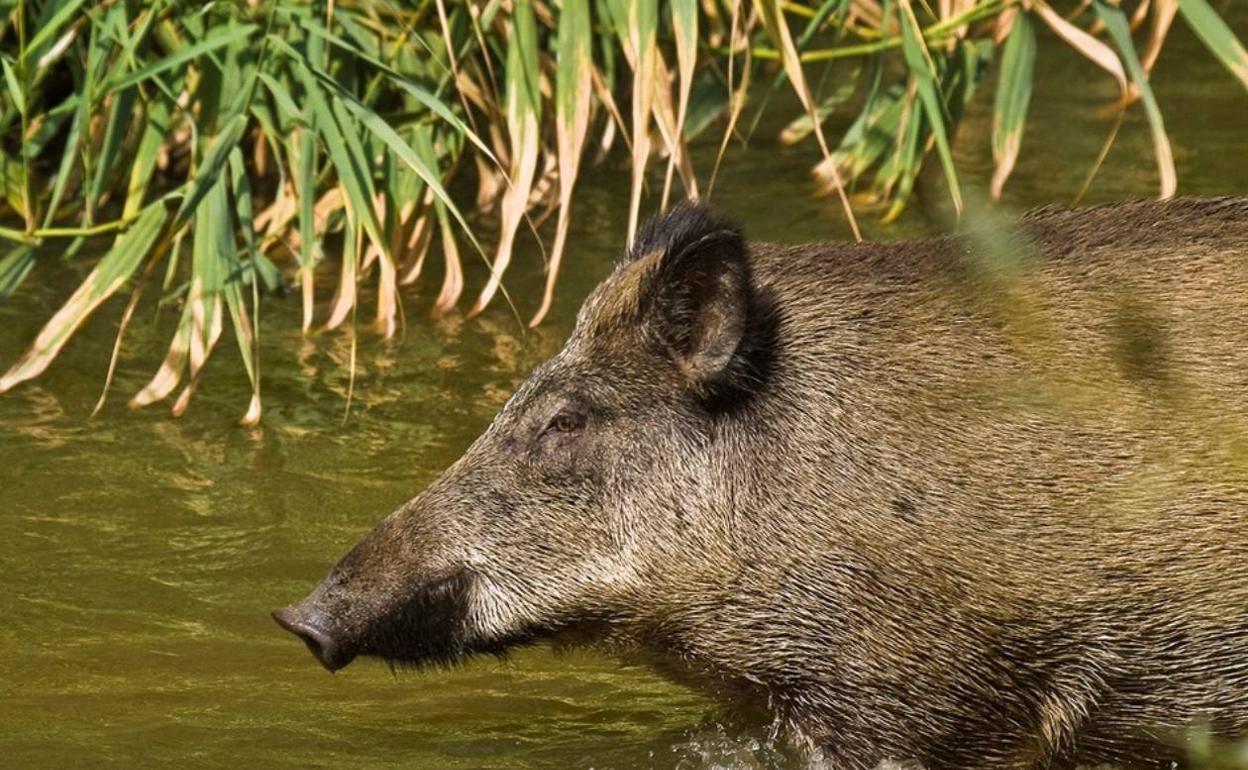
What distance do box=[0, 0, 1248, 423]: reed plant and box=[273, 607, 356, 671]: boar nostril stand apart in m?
1.29

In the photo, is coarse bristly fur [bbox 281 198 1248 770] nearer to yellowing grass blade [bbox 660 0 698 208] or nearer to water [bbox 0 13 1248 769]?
water [bbox 0 13 1248 769]

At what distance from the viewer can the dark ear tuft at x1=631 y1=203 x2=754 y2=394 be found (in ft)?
13.7

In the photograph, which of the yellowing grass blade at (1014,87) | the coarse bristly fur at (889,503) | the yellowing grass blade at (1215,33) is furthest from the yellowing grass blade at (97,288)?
the yellowing grass blade at (1215,33)

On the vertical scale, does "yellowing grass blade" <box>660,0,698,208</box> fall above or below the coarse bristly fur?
above

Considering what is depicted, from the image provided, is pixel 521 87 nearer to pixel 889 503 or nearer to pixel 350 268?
pixel 350 268

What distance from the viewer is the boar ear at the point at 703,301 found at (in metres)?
4.18

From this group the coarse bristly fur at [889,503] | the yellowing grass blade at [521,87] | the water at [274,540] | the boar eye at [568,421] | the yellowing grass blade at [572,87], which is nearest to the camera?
the coarse bristly fur at [889,503]

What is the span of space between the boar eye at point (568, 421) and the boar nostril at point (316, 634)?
0.57 m

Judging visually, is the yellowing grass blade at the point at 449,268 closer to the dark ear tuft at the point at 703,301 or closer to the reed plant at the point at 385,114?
the reed plant at the point at 385,114

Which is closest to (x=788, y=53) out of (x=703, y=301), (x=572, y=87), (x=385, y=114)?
(x=572, y=87)

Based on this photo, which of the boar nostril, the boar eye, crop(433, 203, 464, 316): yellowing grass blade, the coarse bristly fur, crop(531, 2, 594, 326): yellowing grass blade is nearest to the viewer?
the coarse bristly fur

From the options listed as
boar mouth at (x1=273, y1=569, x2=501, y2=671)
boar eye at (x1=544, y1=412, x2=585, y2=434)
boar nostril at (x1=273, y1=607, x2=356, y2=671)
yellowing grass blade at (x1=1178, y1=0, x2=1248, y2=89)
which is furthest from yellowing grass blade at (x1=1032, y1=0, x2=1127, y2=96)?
boar nostril at (x1=273, y1=607, x2=356, y2=671)

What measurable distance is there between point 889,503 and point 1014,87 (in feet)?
6.98

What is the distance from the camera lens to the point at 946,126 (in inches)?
247
